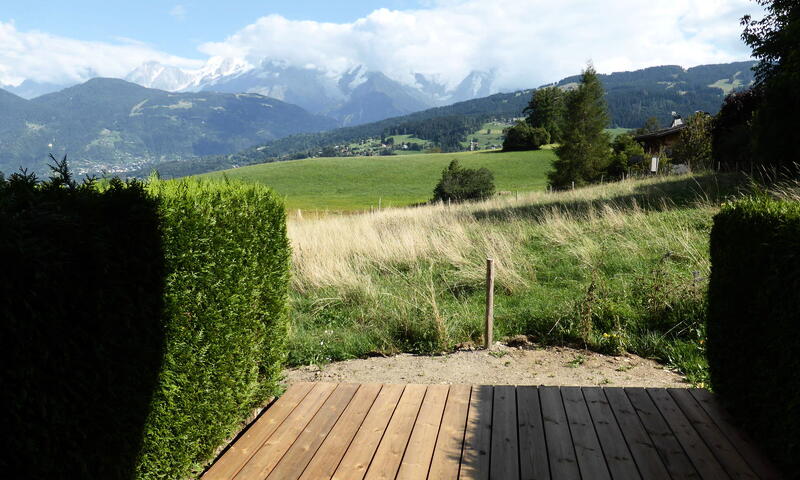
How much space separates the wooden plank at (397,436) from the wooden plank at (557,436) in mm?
868

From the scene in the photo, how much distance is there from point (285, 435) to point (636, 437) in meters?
2.23

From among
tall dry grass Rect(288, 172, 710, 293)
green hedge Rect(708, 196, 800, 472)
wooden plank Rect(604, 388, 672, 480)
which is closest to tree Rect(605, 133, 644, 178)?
tall dry grass Rect(288, 172, 710, 293)

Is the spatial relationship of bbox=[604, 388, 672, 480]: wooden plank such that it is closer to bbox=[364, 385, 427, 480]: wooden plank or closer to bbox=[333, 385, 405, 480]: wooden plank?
bbox=[364, 385, 427, 480]: wooden plank

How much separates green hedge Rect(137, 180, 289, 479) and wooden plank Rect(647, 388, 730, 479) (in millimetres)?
2743

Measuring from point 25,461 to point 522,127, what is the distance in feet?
238

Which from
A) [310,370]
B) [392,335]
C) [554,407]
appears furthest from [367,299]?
[554,407]

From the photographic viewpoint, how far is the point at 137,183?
224 centimetres

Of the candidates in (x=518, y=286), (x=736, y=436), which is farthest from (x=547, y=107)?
(x=736, y=436)

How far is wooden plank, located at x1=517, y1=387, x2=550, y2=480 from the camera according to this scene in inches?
104

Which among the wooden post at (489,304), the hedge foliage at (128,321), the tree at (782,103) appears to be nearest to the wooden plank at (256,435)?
the hedge foliage at (128,321)

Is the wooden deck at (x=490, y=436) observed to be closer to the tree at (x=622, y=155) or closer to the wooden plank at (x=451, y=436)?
the wooden plank at (x=451, y=436)

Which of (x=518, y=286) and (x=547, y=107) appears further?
(x=547, y=107)

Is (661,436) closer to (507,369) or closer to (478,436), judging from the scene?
(478,436)

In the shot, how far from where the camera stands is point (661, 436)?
3023 millimetres
